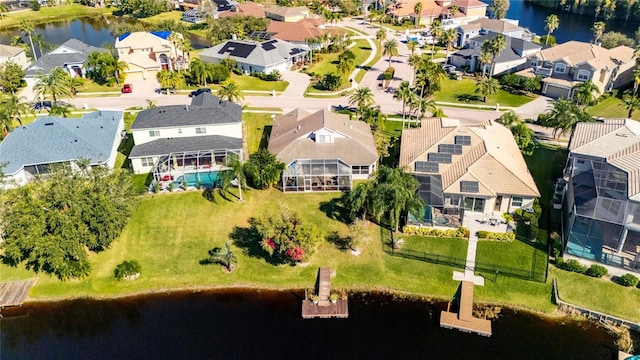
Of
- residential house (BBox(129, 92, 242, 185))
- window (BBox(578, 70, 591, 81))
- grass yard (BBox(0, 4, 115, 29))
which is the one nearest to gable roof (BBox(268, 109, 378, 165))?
residential house (BBox(129, 92, 242, 185))

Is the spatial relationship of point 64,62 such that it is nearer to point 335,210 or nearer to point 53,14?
point 335,210

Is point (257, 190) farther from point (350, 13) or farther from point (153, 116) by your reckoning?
point (350, 13)

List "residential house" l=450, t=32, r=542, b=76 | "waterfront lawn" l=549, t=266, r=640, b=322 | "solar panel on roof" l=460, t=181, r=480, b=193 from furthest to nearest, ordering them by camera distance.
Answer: "residential house" l=450, t=32, r=542, b=76, "solar panel on roof" l=460, t=181, r=480, b=193, "waterfront lawn" l=549, t=266, r=640, b=322

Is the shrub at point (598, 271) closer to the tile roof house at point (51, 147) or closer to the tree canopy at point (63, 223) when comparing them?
the tree canopy at point (63, 223)

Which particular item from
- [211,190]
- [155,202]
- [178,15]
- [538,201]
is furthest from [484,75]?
[178,15]

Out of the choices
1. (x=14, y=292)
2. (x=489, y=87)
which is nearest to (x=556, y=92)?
(x=489, y=87)

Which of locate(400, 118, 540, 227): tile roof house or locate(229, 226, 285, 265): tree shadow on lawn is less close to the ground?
locate(400, 118, 540, 227): tile roof house

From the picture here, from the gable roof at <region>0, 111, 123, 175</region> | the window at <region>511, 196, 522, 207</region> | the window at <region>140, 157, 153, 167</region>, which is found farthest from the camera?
the window at <region>140, 157, 153, 167</region>

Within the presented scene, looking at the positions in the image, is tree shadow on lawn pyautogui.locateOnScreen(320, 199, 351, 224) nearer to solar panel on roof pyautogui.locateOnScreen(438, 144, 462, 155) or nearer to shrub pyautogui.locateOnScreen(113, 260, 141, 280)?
solar panel on roof pyautogui.locateOnScreen(438, 144, 462, 155)
